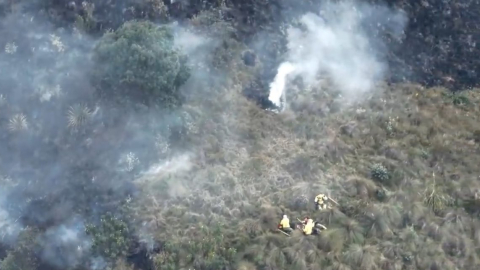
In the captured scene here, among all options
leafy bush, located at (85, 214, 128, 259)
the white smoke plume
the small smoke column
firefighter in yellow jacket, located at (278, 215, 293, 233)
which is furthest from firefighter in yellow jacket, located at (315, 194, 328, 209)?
leafy bush, located at (85, 214, 128, 259)

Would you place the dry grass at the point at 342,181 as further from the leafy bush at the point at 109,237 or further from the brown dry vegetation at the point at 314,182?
the leafy bush at the point at 109,237

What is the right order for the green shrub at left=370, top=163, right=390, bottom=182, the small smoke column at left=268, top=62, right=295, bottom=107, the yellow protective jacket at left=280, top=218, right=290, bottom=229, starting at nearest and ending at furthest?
the yellow protective jacket at left=280, top=218, right=290, bottom=229 < the green shrub at left=370, top=163, right=390, bottom=182 < the small smoke column at left=268, top=62, right=295, bottom=107

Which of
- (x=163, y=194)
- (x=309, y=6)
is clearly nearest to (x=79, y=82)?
(x=163, y=194)

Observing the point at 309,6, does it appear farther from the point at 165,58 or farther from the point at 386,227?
the point at 386,227

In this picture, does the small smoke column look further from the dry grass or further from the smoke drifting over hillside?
the smoke drifting over hillside

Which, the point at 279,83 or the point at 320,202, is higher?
the point at 279,83

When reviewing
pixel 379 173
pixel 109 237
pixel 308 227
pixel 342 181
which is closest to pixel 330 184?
pixel 342 181

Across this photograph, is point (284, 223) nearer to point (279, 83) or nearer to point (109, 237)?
point (109, 237)
